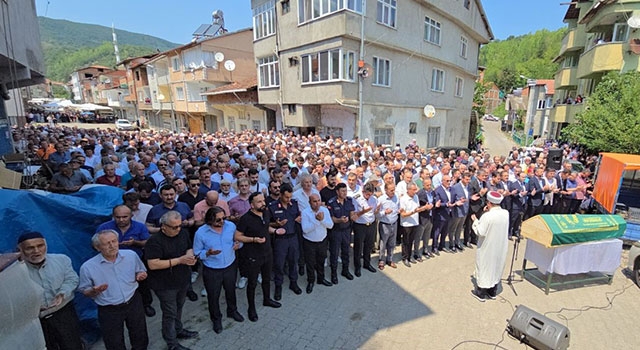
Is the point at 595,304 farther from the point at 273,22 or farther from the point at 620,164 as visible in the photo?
the point at 273,22

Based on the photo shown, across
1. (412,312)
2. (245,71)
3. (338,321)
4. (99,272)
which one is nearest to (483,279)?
(412,312)

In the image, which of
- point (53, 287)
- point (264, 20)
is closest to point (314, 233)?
point (53, 287)

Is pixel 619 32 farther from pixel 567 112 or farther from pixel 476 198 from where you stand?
pixel 476 198

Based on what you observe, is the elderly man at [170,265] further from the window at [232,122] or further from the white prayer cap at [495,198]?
the window at [232,122]

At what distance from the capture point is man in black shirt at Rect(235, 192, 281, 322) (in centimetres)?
422

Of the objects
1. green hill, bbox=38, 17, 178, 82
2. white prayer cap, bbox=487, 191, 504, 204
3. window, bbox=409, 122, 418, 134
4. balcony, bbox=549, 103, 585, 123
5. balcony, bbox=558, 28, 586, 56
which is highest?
green hill, bbox=38, 17, 178, 82

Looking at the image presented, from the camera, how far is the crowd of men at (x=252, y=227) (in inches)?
134

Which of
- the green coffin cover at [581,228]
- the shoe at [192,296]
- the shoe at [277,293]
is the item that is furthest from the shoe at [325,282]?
the green coffin cover at [581,228]

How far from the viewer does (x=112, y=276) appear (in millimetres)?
3248

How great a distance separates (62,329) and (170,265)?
4.11 feet

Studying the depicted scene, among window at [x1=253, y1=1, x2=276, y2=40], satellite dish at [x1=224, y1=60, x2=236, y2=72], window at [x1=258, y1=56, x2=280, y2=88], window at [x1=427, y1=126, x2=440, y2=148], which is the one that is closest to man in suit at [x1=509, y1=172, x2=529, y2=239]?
window at [x1=427, y1=126, x2=440, y2=148]

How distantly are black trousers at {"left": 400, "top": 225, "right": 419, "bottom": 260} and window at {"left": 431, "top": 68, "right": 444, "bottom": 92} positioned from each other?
1604cm

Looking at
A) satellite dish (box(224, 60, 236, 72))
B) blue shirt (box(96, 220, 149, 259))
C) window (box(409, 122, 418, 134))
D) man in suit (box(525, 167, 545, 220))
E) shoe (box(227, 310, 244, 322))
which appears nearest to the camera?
blue shirt (box(96, 220, 149, 259))

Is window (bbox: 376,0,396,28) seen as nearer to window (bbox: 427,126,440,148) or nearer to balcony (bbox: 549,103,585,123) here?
window (bbox: 427,126,440,148)
